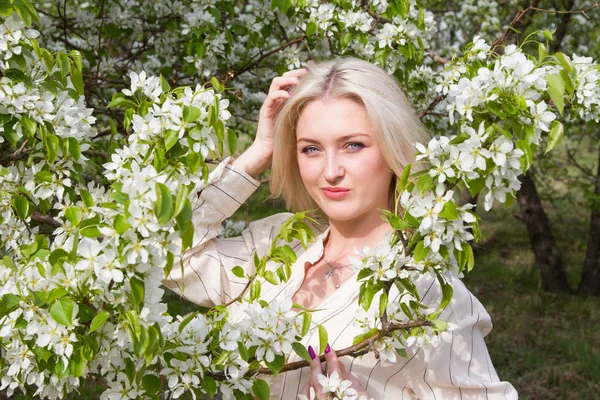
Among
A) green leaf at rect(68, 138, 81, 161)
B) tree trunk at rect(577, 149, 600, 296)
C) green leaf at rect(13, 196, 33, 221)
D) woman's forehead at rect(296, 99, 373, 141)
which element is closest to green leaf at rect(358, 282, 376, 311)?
woman's forehead at rect(296, 99, 373, 141)

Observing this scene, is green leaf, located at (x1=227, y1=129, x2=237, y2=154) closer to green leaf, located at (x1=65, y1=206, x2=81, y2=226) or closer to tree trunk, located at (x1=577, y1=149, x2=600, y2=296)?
green leaf, located at (x1=65, y1=206, x2=81, y2=226)

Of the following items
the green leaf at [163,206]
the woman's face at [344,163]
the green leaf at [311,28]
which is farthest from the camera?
the green leaf at [311,28]

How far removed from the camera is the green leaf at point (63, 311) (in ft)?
4.66

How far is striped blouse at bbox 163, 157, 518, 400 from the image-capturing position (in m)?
2.07

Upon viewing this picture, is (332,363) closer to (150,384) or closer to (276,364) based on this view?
(276,364)

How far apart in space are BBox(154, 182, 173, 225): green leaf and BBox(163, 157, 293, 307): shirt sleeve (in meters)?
1.07

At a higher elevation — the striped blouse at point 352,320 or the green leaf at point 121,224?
the green leaf at point 121,224

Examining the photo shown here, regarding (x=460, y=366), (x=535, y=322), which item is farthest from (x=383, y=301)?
(x=535, y=322)

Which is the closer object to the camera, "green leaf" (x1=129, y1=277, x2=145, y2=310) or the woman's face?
"green leaf" (x1=129, y1=277, x2=145, y2=310)

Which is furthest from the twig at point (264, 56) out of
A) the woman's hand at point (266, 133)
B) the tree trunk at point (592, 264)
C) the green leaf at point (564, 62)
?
the tree trunk at point (592, 264)

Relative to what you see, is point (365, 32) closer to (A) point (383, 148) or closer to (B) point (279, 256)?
(A) point (383, 148)

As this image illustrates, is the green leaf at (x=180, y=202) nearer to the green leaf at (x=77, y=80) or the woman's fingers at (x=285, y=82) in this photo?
the green leaf at (x=77, y=80)

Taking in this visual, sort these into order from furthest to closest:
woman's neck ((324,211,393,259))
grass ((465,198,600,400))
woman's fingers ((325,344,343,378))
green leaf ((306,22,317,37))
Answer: grass ((465,198,600,400))
green leaf ((306,22,317,37))
woman's neck ((324,211,393,259))
woman's fingers ((325,344,343,378))

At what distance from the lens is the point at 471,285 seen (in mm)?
6965
